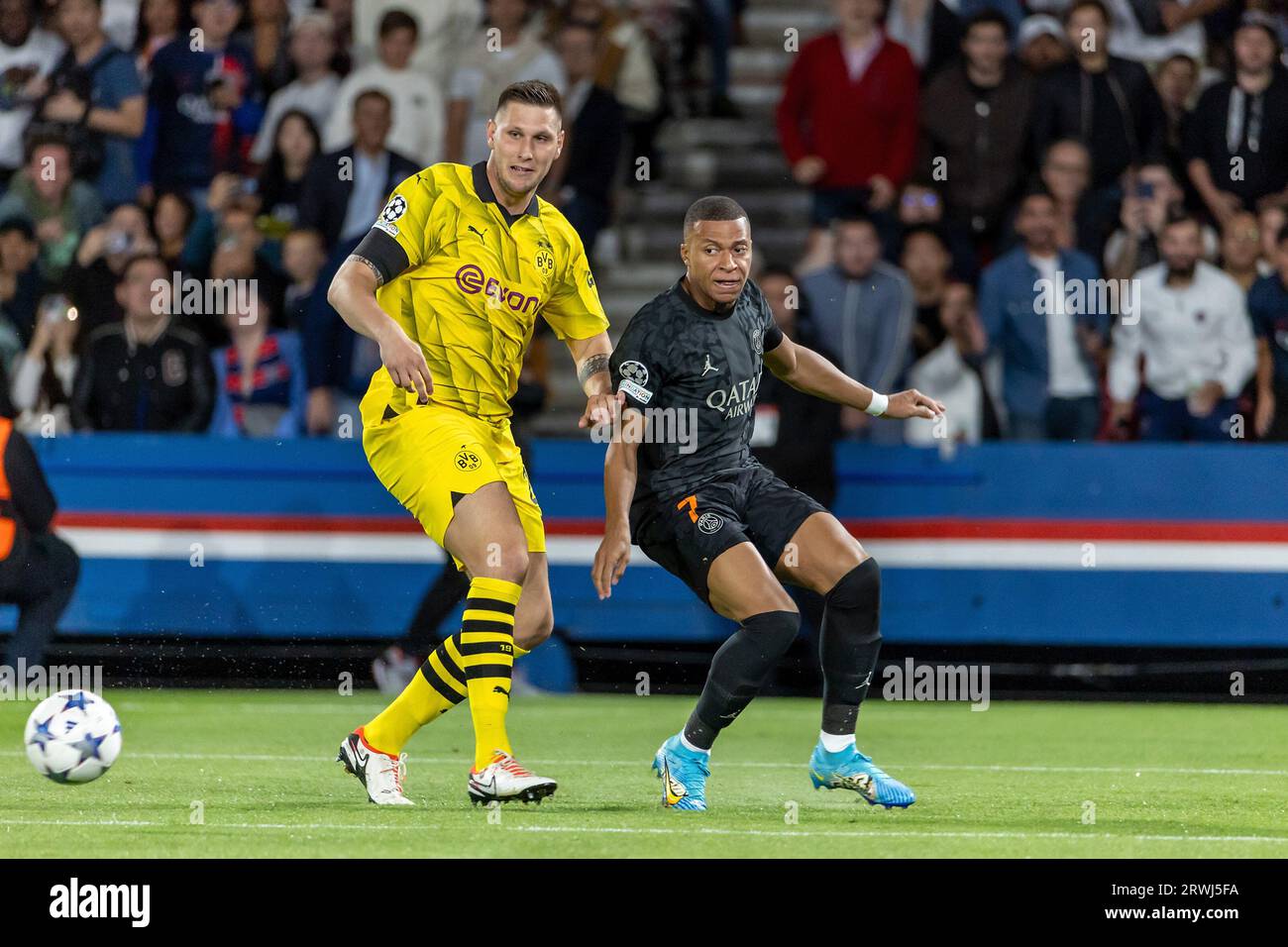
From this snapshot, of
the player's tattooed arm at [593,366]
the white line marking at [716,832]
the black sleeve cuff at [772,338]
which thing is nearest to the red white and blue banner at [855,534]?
the black sleeve cuff at [772,338]

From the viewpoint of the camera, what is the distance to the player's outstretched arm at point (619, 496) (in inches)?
261

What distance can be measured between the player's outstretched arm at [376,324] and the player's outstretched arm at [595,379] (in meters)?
0.53

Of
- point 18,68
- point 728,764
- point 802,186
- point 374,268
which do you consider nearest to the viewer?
point 374,268

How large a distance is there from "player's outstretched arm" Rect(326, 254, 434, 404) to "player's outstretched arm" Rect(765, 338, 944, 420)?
4.52 ft

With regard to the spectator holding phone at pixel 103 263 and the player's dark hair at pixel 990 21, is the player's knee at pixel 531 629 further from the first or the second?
the player's dark hair at pixel 990 21

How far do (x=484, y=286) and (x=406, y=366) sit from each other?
0.78 m

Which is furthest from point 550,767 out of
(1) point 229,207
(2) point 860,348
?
(1) point 229,207

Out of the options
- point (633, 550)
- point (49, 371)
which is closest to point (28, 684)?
point (49, 371)

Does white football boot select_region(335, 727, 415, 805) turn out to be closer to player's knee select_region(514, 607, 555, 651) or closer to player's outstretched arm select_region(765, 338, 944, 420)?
player's knee select_region(514, 607, 555, 651)

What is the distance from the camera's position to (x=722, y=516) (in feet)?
22.8

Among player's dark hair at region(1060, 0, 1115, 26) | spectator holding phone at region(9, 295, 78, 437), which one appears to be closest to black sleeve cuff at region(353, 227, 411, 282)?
spectator holding phone at region(9, 295, 78, 437)

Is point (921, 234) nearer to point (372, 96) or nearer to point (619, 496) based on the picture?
point (372, 96)

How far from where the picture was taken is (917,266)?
39.1 ft

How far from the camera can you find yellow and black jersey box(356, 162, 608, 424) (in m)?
6.91
